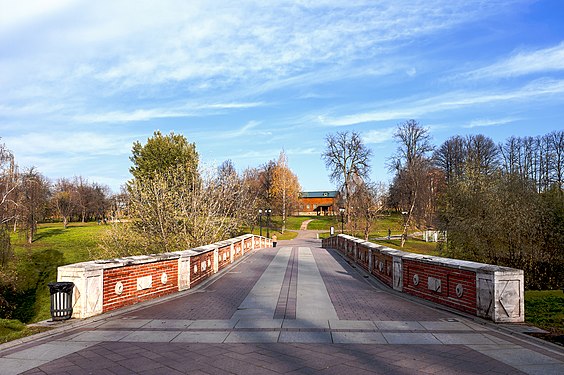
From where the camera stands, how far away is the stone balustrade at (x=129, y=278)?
25.1 ft

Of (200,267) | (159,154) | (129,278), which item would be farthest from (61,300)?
(159,154)

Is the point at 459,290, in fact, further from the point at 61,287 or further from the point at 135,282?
the point at 61,287

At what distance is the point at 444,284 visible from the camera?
8812mm

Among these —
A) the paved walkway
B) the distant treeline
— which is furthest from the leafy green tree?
the paved walkway

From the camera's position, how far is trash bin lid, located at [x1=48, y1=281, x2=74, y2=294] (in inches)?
285

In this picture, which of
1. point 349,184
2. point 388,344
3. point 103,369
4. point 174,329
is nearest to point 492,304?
point 388,344

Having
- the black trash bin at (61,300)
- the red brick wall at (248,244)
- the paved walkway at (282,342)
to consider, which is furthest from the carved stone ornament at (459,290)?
the red brick wall at (248,244)

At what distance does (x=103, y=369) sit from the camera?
16.3ft

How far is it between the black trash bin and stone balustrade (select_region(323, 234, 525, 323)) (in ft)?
24.6

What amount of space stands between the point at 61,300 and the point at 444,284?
25.1ft

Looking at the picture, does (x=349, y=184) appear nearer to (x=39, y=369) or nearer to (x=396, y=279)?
(x=396, y=279)

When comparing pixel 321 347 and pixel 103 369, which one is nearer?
pixel 103 369

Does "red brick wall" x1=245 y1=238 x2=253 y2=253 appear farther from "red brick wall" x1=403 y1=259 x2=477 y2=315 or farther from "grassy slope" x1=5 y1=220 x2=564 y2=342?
"red brick wall" x1=403 y1=259 x2=477 y2=315

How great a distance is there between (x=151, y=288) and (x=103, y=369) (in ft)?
15.6
